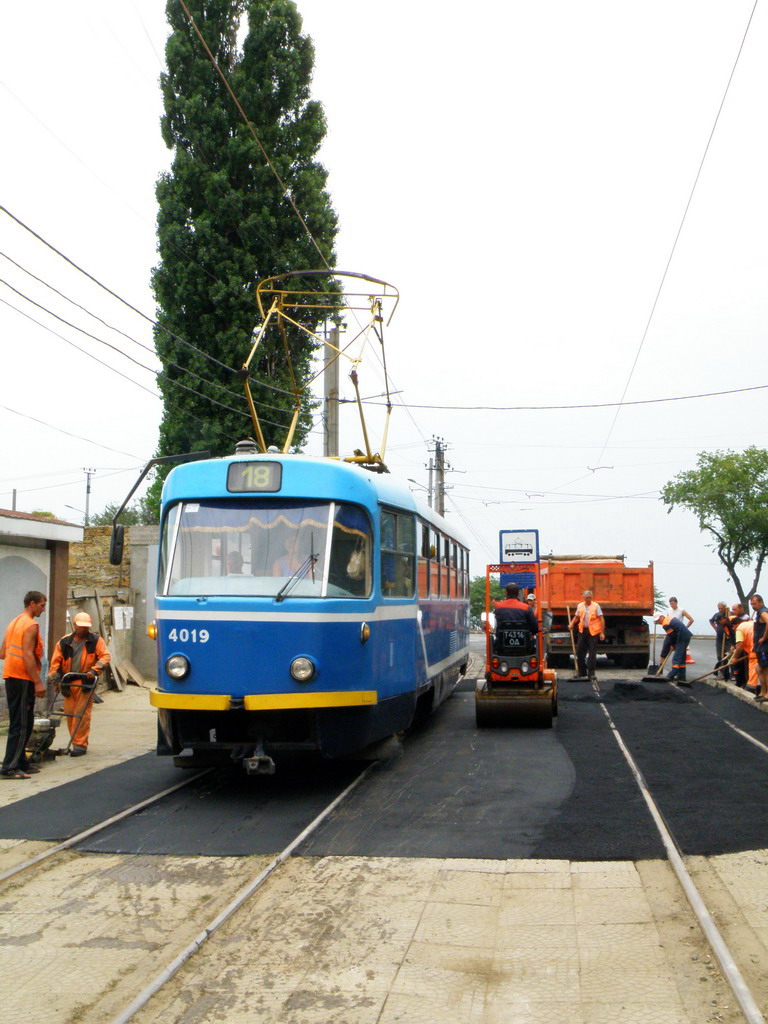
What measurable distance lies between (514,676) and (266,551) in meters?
5.66

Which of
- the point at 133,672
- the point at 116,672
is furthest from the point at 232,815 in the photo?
the point at 133,672

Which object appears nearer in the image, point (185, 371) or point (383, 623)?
point (383, 623)

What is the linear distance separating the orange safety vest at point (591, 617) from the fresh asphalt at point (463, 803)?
745 centimetres

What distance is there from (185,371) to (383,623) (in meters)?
15.2

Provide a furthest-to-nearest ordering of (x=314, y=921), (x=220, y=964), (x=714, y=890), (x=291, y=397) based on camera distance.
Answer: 1. (x=291, y=397)
2. (x=714, y=890)
3. (x=314, y=921)
4. (x=220, y=964)

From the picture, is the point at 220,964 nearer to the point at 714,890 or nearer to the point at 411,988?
the point at 411,988

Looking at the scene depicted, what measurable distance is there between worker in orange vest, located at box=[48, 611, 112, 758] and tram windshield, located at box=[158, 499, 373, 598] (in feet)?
9.76

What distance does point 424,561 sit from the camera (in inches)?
482

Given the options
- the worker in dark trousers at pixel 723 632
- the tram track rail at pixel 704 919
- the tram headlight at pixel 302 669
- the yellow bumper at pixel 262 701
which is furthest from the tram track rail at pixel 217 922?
the worker in dark trousers at pixel 723 632

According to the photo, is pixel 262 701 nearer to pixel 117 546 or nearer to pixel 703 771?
pixel 117 546

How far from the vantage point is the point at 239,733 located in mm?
8867

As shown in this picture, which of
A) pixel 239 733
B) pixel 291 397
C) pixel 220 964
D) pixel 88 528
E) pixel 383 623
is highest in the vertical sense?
pixel 291 397

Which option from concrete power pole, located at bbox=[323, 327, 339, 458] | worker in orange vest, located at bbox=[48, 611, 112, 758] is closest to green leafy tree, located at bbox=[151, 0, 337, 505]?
concrete power pole, located at bbox=[323, 327, 339, 458]

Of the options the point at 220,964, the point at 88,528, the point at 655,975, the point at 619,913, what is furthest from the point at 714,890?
the point at 88,528
